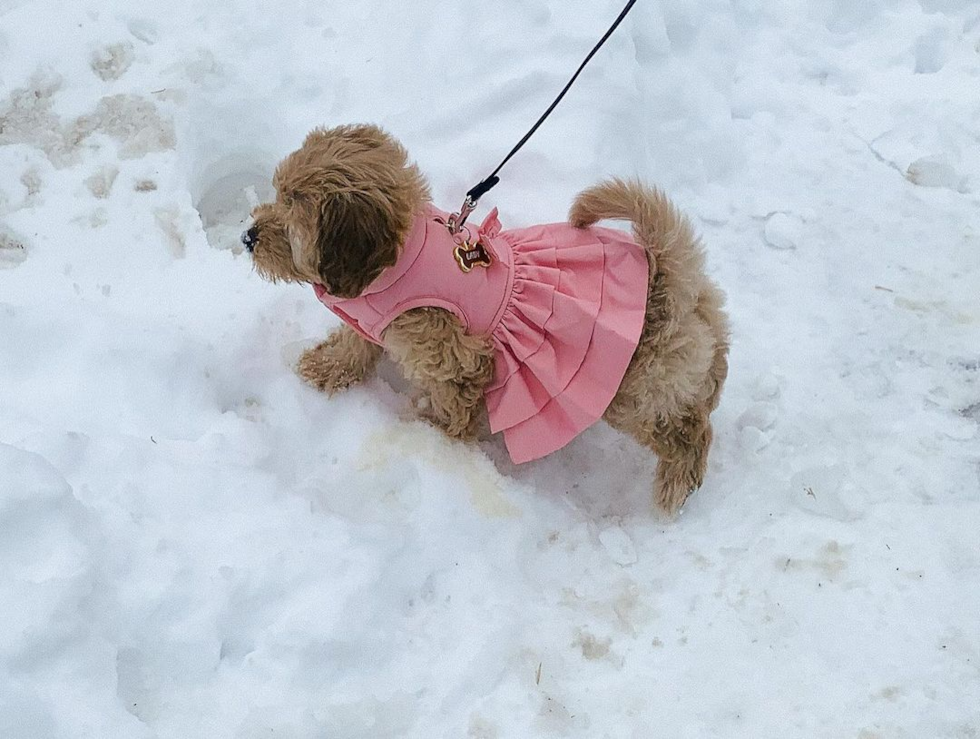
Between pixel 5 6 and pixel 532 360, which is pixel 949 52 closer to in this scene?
pixel 532 360

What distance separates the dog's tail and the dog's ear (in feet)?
2.07

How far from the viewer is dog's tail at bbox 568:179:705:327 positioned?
8.05ft

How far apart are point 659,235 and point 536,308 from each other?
428 millimetres

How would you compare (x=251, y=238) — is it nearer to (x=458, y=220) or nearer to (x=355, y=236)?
(x=355, y=236)

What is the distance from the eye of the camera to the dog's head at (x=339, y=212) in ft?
7.29

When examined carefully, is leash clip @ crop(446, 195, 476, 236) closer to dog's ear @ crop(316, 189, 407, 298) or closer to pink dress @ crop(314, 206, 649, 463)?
pink dress @ crop(314, 206, 649, 463)

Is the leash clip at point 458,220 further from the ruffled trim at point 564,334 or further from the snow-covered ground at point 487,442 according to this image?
the snow-covered ground at point 487,442

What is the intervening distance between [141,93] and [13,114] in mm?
458

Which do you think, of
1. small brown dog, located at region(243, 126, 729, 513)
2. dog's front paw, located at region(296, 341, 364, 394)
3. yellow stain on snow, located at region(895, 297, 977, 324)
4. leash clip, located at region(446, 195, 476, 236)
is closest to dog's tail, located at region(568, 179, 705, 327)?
small brown dog, located at region(243, 126, 729, 513)

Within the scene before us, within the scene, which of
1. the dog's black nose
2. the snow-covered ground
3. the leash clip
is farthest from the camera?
the leash clip

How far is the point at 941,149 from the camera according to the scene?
11.8 ft

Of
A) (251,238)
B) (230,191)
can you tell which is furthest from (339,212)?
(230,191)

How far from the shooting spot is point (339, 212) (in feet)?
7.26

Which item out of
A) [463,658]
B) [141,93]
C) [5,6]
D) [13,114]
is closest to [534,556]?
[463,658]
